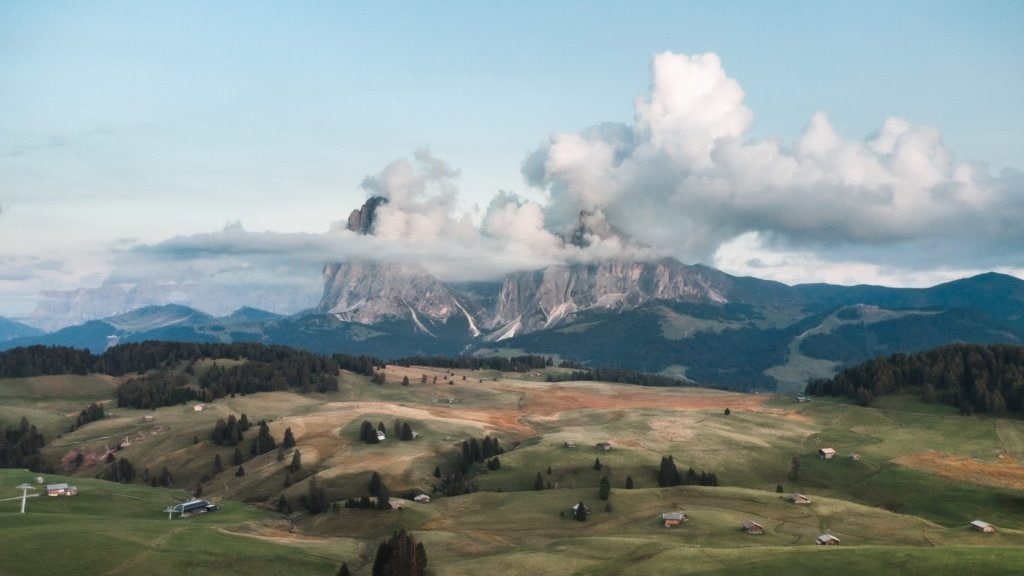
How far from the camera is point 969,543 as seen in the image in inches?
3595

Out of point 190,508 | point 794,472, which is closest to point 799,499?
point 794,472

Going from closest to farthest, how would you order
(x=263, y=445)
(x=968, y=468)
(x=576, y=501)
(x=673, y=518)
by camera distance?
1. (x=673, y=518)
2. (x=576, y=501)
3. (x=968, y=468)
4. (x=263, y=445)

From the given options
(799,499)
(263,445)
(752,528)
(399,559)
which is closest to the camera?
(399,559)

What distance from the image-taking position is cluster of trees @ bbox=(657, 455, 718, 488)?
5779 inches

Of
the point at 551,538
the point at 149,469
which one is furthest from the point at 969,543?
the point at 149,469

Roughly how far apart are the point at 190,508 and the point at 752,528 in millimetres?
94038

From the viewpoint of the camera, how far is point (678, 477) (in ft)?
486

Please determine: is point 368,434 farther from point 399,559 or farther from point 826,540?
point 826,540

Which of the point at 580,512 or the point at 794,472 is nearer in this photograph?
the point at 580,512

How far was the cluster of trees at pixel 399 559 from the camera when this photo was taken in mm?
79250

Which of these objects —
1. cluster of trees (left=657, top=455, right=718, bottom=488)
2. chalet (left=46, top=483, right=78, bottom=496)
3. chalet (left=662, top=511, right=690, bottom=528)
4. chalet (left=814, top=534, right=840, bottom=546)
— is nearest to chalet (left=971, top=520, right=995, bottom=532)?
chalet (left=814, top=534, right=840, bottom=546)

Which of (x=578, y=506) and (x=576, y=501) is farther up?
(x=578, y=506)

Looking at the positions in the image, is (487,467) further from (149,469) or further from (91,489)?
(149,469)

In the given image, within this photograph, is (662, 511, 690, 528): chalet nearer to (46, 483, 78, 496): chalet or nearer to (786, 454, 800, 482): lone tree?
(786, 454, 800, 482): lone tree
